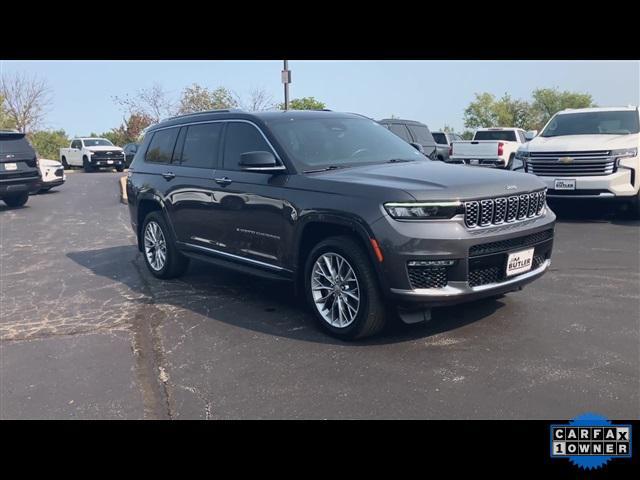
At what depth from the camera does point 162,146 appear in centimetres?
694

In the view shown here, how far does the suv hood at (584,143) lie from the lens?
9.46 metres

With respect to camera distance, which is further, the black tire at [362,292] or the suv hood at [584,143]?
the suv hood at [584,143]

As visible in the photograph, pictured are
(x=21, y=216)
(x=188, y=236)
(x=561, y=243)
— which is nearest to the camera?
(x=188, y=236)

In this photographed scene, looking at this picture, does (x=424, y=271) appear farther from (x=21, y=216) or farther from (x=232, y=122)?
(x=21, y=216)

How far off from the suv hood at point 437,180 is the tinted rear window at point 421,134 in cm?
992

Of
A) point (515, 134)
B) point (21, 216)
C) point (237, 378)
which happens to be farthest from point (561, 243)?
point (515, 134)

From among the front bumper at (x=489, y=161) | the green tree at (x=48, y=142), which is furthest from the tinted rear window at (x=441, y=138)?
the green tree at (x=48, y=142)

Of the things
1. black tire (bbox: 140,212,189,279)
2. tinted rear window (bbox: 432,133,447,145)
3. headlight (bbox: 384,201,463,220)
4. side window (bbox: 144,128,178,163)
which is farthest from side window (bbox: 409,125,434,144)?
headlight (bbox: 384,201,463,220)

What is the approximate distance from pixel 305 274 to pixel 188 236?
205cm

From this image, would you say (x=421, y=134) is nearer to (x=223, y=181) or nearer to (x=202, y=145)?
(x=202, y=145)

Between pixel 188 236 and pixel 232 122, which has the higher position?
pixel 232 122

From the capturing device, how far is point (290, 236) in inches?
192

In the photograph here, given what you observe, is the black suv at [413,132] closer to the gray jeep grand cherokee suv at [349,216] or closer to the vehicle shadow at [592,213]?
the vehicle shadow at [592,213]

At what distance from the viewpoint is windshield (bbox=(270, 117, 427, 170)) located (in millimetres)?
5102
